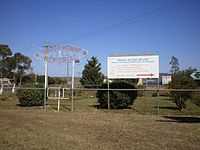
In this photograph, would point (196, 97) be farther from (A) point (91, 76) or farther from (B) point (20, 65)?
(B) point (20, 65)

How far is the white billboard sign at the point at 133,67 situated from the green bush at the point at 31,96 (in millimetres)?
6095

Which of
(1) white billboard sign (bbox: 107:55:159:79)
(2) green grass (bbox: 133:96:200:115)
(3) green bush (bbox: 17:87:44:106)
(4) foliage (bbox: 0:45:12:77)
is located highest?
(4) foliage (bbox: 0:45:12:77)

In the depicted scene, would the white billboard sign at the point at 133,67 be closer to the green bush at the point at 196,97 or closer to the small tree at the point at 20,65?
the green bush at the point at 196,97

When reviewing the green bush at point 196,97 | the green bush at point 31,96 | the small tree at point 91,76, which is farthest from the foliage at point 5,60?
the green bush at point 196,97

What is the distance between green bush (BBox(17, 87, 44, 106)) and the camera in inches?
963

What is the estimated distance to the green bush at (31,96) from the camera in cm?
2445

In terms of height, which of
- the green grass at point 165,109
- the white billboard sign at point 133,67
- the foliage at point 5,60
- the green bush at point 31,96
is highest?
the foliage at point 5,60

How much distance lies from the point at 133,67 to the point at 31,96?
27.8 ft

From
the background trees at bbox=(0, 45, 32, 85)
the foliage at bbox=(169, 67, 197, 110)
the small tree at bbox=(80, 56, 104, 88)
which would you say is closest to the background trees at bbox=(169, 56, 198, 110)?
the foliage at bbox=(169, 67, 197, 110)

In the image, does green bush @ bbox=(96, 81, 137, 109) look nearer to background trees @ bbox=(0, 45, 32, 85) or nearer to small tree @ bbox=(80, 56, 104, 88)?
small tree @ bbox=(80, 56, 104, 88)

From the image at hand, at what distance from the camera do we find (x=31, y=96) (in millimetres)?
24484

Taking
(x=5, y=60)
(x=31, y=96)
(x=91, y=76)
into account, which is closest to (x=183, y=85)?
(x=31, y=96)

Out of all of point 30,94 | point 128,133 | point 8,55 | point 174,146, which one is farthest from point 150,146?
point 8,55

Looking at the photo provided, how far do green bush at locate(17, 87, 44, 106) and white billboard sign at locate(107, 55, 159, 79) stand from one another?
20.0ft
